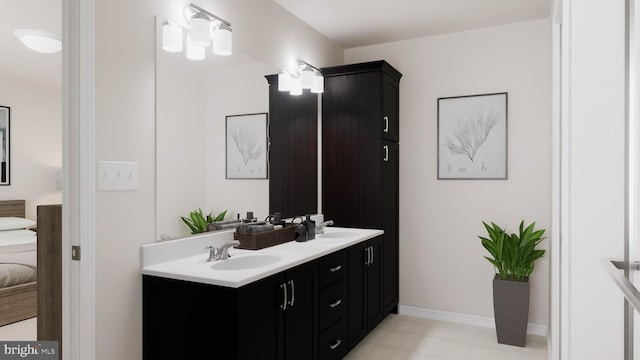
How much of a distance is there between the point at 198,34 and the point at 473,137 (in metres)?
2.50

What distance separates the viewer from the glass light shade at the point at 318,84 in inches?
134

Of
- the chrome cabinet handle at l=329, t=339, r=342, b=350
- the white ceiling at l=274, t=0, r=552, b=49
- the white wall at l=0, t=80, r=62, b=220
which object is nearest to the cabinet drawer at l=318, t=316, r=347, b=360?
the chrome cabinet handle at l=329, t=339, r=342, b=350

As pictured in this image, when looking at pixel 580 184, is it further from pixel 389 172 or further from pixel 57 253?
pixel 57 253

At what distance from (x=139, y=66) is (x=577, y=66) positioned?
191cm

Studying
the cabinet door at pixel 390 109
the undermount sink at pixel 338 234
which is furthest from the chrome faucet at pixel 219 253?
the cabinet door at pixel 390 109

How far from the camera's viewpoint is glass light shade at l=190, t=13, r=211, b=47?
2.12 m

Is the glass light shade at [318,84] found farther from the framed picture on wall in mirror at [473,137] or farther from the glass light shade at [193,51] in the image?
the glass light shade at [193,51]

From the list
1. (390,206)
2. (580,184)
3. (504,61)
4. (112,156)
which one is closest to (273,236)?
(112,156)

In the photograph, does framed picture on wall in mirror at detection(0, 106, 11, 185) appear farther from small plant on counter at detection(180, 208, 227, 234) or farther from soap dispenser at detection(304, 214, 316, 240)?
soap dispenser at detection(304, 214, 316, 240)

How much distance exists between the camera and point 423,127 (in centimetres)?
379

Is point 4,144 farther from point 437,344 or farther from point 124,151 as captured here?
point 437,344

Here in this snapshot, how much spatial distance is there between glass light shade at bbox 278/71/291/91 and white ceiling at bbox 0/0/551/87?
55 cm

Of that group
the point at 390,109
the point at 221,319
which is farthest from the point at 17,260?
the point at 390,109

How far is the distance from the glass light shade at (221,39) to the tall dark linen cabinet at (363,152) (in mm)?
1448
